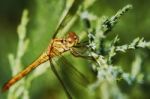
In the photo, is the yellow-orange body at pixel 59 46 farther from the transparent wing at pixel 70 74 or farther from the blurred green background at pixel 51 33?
the blurred green background at pixel 51 33

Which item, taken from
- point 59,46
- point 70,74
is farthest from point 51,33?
point 59,46

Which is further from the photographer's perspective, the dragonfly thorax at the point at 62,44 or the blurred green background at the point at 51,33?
the blurred green background at the point at 51,33

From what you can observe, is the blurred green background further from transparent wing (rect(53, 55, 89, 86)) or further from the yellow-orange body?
the yellow-orange body

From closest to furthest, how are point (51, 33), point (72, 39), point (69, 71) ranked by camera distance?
point (72, 39), point (69, 71), point (51, 33)

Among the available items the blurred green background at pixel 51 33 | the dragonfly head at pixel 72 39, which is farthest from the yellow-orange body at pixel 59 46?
the blurred green background at pixel 51 33

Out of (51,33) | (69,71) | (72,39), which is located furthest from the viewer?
(51,33)

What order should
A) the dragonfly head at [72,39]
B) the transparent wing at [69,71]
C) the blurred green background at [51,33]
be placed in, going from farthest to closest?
the blurred green background at [51,33] → the transparent wing at [69,71] → the dragonfly head at [72,39]

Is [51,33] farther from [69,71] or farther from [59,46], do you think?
[59,46]

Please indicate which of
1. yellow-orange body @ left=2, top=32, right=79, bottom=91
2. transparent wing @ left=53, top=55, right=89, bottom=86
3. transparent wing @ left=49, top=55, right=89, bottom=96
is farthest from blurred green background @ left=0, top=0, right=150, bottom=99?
yellow-orange body @ left=2, top=32, right=79, bottom=91
